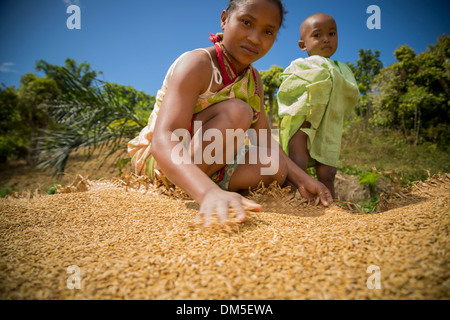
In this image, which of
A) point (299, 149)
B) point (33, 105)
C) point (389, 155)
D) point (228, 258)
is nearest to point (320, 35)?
point (299, 149)

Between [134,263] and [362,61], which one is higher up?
[362,61]

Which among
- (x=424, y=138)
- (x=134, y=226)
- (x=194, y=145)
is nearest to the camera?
(x=134, y=226)

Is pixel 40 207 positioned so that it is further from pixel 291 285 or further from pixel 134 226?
pixel 291 285

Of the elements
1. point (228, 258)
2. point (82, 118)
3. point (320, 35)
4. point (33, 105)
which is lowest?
point (228, 258)

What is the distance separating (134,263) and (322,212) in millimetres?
1189

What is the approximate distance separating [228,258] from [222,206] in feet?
0.72

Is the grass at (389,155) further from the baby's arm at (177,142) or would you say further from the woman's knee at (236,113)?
the baby's arm at (177,142)

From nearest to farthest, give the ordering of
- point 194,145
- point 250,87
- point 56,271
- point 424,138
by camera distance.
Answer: point 56,271 < point 194,145 < point 250,87 < point 424,138

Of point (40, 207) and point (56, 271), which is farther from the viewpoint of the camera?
point (40, 207)

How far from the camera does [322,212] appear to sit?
1523 mm

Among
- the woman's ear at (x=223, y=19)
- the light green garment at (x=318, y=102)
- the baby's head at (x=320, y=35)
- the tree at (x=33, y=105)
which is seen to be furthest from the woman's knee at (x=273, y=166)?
the tree at (x=33, y=105)

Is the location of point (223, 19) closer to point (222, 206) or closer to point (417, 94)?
point (222, 206)

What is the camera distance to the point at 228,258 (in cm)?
77
